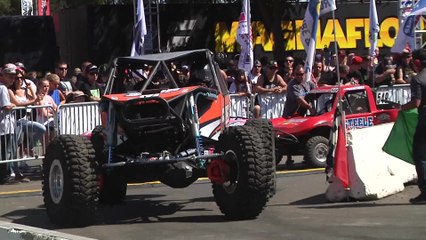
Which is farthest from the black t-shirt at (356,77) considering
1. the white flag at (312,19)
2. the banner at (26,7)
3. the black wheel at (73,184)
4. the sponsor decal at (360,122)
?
the banner at (26,7)

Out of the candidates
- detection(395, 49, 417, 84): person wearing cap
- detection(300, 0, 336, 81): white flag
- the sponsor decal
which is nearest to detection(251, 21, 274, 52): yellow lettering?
detection(395, 49, 417, 84): person wearing cap

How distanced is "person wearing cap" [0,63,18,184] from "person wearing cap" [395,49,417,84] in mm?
8855

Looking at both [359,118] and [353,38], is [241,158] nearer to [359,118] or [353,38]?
[359,118]

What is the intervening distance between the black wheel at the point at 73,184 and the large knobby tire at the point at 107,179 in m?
0.37

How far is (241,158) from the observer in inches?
368

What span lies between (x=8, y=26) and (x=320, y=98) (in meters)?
13.1

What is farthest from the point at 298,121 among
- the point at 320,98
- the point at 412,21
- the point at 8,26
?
the point at 8,26

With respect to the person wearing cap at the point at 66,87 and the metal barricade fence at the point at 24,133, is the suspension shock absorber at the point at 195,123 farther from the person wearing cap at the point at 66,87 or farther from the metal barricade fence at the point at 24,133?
the person wearing cap at the point at 66,87

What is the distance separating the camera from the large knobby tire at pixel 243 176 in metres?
9.31

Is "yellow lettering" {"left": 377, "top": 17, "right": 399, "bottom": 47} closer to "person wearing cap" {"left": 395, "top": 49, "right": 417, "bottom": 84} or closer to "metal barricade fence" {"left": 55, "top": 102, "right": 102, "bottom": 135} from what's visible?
"person wearing cap" {"left": 395, "top": 49, "right": 417, "bottom": 84}

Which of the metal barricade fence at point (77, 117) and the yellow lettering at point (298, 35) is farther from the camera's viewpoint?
the yellow lettering at point (298, 35)

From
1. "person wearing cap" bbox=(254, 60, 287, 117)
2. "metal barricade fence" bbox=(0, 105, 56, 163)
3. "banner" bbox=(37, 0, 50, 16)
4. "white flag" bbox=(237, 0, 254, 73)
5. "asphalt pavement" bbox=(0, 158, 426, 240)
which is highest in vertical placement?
"banner" bbox=(37, 0, 50, 16)

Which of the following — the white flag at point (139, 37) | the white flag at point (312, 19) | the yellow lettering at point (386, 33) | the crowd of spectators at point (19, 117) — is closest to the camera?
the white flag at point (312, 19)

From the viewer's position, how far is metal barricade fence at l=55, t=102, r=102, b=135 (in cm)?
1538
